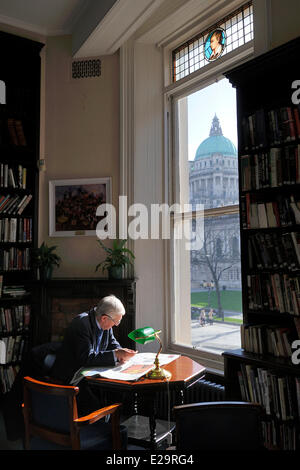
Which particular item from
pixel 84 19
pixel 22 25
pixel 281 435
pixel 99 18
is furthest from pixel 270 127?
pixel 22 25

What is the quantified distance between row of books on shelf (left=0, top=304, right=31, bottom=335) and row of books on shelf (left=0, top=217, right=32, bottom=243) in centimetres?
78

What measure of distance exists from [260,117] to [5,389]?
385 centimetres

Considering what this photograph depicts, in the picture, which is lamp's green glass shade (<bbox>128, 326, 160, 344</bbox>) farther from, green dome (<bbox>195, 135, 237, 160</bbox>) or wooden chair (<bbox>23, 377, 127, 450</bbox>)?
green dome (<bbox>195, 135, 237, 160</bbox>)

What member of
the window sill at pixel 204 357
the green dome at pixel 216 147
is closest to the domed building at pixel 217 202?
the green dome at pixel 216 147

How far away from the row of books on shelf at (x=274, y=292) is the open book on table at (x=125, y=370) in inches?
31.9

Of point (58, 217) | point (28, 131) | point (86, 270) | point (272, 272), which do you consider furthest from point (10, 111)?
point (272, 272)

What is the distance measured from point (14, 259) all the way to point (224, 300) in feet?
8.12

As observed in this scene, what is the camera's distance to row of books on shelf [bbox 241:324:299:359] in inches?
107

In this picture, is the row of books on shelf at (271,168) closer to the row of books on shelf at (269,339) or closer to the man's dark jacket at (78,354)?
the row of books on shelf at (269,339)

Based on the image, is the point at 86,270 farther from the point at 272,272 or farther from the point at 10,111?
the point at 272,272

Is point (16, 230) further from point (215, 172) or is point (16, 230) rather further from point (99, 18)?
point (99, 18)

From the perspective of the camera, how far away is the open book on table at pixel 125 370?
8.88ft

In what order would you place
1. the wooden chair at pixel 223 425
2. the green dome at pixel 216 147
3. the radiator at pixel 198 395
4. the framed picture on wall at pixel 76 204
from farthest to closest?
the framed picture on wall at pixel 76 204 → the green dome at pixel 216 147 → the radiator at pixel 198 395 → the wooden chair at pixel 223 425
